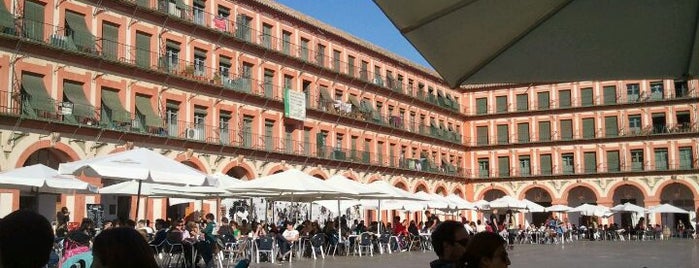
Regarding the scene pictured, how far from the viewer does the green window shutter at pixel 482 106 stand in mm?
58750

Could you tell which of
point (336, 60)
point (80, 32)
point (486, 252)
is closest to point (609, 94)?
point (336, 60)

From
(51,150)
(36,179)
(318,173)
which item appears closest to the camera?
(36,179)

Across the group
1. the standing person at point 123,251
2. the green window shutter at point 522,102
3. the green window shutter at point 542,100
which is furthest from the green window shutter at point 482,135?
the standing person at point 123,251

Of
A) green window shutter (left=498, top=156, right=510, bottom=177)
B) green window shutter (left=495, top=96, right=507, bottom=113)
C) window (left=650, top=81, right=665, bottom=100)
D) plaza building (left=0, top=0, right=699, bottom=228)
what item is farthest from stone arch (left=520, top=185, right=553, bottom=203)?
window (left=650, top=81, right=665, bottom=100)

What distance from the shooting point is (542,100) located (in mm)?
56688

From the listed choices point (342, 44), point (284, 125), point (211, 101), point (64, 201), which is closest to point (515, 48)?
point (64, 201)

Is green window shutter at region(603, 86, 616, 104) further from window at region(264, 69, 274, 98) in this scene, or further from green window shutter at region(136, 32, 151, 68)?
green window shutter at region(136, 32, 151, 68)

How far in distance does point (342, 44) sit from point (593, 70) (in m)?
40.6

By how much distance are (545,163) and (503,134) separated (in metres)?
3.92

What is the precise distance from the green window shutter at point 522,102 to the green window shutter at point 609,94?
564cm

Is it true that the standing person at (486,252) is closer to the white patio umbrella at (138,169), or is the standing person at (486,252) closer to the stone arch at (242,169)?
the white patio umbrella at (138,169)

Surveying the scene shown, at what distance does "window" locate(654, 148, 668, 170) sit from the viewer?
5194 centimetres

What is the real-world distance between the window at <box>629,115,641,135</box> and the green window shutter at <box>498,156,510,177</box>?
8996 mm

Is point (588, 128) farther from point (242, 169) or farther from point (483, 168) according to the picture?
point (242, 169)
